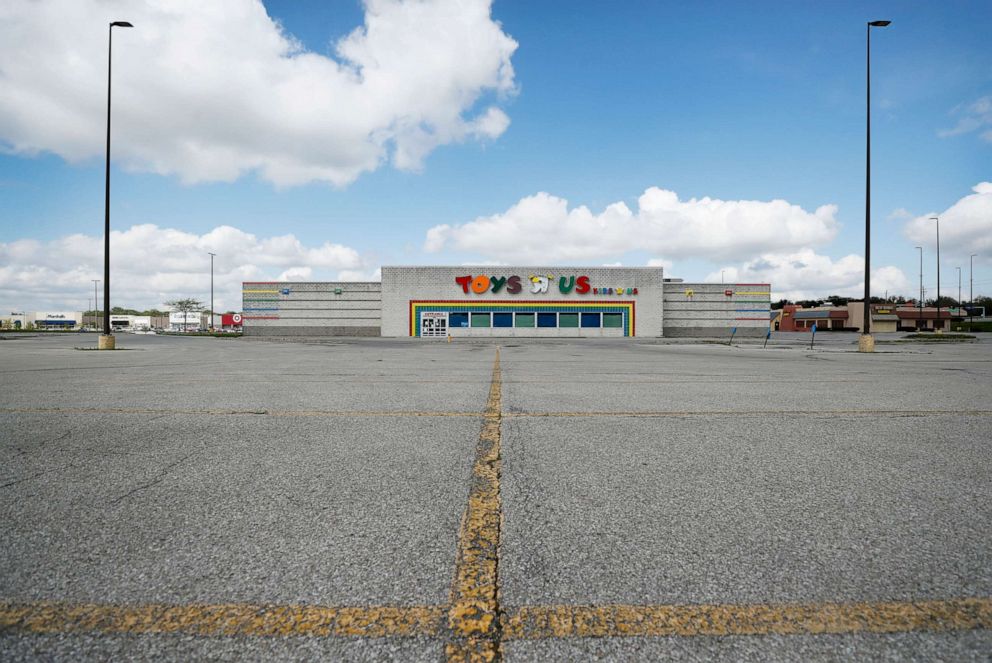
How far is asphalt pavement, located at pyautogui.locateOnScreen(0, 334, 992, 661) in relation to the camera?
1669 millimetres

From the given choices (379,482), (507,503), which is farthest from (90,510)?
(507,503)

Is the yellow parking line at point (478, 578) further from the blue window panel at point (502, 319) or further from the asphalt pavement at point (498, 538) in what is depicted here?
the blue window panel at point (502, 319)

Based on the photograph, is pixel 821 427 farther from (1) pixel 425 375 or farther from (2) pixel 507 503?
(1) pixel 425 375

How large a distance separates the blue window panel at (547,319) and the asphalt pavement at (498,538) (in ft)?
150

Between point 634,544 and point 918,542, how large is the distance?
1.30m

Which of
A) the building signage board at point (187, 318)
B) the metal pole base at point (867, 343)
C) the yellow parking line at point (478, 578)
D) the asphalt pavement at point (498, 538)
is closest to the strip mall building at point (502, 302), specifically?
the metal pole base at point (867, 343)

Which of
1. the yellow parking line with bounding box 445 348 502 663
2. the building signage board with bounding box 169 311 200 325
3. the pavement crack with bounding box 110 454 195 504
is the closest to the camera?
the yellow parking line with bounding box 445 348 502 663

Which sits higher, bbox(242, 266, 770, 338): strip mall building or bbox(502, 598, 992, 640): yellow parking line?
bbox(242, 266, 770, 338): strip mall building

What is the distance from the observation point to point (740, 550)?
2270mm

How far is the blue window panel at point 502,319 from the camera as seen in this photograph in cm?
5094

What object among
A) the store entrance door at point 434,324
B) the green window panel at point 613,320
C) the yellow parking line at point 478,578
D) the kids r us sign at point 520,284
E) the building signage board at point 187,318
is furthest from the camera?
the building signage board at point 187,318

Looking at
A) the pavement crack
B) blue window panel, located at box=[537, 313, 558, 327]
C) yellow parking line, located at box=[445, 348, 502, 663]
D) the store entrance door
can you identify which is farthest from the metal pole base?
the store entrance door

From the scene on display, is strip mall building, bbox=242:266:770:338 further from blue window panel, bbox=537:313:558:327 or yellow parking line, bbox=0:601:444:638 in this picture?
yellow parking line, bbox=0:601:444:638

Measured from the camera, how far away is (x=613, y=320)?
51.7 m
